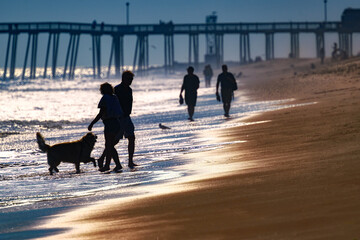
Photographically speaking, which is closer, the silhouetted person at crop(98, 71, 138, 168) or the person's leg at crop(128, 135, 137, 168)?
the person's leg at crop(128, 135, 137, 168)

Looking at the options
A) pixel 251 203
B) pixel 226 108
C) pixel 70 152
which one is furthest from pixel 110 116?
pixel 226 108

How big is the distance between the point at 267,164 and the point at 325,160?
0.70 metres

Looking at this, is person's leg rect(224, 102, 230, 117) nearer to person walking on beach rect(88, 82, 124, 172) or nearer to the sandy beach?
person walking on beach rect(88, 82, 124, 172)

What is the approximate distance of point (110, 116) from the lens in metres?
9.48

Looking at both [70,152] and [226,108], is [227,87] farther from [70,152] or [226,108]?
[70,152]

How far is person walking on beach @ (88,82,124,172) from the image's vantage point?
Answer: 9.39 metres

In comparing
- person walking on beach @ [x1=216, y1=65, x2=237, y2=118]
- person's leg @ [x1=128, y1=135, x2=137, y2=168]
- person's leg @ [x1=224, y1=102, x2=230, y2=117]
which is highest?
person walking on beach @ [x1=216, y1=65, x2=237, y2=118]

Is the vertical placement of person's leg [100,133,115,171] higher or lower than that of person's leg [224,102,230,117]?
lower

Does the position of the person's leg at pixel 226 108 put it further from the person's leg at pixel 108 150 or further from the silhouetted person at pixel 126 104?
the person's leg at pixel 108 150

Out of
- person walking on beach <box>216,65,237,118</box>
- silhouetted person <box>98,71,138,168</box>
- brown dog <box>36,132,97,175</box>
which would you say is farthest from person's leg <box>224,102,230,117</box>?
brown dog <box>36,132,97,175</box>

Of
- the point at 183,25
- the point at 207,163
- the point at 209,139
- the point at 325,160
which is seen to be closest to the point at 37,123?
the point at 209,139

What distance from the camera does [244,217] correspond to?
4664 millimetres

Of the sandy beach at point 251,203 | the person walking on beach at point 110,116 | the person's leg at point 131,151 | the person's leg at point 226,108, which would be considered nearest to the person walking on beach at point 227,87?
the person's leg at point 226,108

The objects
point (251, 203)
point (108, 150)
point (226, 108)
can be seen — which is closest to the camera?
point (251, 203)
